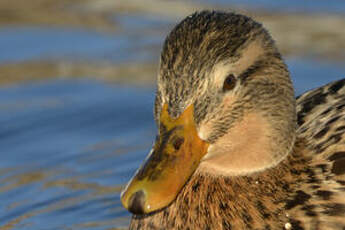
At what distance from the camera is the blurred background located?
775 centimetres

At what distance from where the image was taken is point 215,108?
5418mm

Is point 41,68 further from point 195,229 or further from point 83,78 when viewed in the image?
point 195,229

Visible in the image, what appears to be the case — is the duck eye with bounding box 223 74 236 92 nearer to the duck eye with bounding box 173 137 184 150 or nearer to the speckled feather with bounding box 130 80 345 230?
the duck eye with bounding box 173 137 184 150

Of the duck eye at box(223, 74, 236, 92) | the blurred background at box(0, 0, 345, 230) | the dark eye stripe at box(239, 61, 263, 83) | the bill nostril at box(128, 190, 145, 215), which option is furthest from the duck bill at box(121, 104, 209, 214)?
the blurred background at box(0, 0, 345, 230)

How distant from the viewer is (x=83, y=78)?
9.94 m

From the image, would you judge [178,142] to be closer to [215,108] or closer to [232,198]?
[215,108]

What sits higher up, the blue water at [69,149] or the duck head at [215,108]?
the duck head at [215,108]

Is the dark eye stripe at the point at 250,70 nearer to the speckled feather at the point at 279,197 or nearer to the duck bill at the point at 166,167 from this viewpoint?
the duck bill at the point at 166,167

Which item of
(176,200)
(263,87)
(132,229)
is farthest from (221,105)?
(132,229)

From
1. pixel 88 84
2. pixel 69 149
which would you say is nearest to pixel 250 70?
pixel 69 149

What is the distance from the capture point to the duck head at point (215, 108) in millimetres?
5316

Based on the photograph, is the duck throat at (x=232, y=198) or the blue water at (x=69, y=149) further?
the blue water at (x=69, y=149)

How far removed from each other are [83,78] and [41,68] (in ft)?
1.48

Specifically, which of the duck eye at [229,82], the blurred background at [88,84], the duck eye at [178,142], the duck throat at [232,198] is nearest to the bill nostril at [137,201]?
the duck eye at [178,142]
